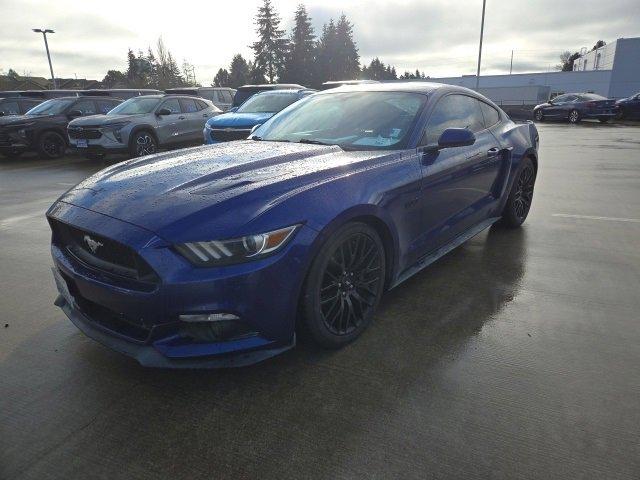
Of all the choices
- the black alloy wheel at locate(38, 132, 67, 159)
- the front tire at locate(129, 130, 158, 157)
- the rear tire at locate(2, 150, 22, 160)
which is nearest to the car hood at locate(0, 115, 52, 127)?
the black alloy wheel at locate(38, 132, 67, 159)

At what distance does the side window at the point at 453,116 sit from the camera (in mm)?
3395

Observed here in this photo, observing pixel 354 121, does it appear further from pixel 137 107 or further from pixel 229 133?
pixel 137 107

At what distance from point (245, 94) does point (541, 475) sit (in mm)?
13591

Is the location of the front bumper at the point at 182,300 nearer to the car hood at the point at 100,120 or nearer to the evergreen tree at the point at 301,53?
the car hood at the point at 100,120

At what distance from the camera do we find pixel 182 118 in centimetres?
1196

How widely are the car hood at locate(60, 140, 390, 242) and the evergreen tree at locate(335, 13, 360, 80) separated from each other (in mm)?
66278

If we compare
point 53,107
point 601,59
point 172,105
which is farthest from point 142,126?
point 601,59

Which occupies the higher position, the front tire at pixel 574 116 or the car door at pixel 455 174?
the car door at pixel 455 174

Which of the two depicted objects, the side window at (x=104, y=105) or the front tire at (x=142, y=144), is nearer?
the front tire at (x=142, y=144)

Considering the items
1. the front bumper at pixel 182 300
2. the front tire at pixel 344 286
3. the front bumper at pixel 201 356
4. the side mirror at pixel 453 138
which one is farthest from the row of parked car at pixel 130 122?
the front bumper at pixel 201 356

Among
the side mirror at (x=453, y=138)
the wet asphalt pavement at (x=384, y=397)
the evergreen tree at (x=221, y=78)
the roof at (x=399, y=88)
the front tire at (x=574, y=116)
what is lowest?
the wet asphalt pavement at (x=384, y=397)

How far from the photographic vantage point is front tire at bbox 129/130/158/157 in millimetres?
10633

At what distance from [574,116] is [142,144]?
67.4ft

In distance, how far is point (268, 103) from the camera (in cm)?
1040
